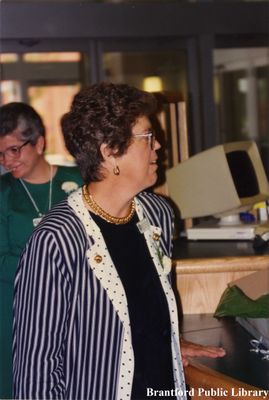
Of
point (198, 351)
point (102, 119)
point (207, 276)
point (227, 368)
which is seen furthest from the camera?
point (207, 276)

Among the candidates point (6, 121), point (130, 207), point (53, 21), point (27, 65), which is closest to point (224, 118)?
point (27, 65)

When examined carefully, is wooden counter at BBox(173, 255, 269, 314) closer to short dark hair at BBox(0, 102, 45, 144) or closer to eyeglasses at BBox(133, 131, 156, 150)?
short dark hair at BBox(0, 102, 45, 144)

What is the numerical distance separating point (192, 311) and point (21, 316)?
960mm

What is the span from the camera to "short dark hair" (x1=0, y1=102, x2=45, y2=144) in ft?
Result: 8.78

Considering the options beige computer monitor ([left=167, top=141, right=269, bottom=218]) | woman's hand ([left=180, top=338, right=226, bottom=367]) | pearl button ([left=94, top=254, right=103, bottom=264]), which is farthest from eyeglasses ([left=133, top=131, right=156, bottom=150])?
beige computer monitor ([left=167, top=141, right=269, bottom=218])

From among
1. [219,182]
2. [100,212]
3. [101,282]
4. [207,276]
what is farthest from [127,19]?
[101,282]

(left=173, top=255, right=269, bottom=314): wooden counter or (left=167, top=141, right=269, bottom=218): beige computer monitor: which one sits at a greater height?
(left=167, top=141, right=269, bottom=218): beige computer monitor

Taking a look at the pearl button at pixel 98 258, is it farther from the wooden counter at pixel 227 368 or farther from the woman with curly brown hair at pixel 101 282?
the wooden counter at pixel 227 368

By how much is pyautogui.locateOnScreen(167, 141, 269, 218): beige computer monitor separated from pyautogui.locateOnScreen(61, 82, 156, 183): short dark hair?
53.6 inches

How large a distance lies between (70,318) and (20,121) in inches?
45.1

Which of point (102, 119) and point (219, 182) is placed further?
point (219, 182)

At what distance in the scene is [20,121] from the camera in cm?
268

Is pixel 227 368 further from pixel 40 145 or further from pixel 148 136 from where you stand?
pixel 40 145

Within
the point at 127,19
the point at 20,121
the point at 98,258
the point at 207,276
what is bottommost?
the point at 207,276
